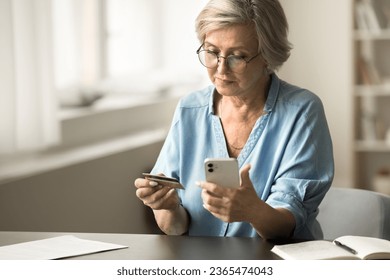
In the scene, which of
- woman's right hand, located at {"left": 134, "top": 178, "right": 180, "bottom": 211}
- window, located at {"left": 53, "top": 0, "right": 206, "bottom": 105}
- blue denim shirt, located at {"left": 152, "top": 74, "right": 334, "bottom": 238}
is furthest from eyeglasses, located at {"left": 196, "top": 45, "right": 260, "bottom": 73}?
window, located at {"left": 53, "top": 0, "right": 206, "bottom": 105}

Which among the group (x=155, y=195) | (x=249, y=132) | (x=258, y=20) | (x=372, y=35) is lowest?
(x=155, y=195)

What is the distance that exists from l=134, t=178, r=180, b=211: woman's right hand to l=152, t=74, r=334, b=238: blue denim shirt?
0.10 meters

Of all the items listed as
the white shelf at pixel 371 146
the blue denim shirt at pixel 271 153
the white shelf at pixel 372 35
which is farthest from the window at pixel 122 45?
the blue denim shirt at pixel 271 153

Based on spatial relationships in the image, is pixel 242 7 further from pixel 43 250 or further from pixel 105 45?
pixel 105 45

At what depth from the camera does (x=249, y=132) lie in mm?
1733

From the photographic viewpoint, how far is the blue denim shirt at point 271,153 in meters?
1.62

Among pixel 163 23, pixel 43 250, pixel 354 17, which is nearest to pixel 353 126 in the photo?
pixel 354 17

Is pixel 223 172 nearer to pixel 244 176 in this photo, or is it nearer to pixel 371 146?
pixel 244 176

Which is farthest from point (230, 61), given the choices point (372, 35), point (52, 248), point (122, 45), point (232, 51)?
point (372, 35)

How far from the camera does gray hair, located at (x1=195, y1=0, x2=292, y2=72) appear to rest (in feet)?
5.37

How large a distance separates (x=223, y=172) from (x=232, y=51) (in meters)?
0.36

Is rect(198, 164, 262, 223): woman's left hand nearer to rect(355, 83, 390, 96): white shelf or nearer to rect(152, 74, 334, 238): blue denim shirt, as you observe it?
rect(152, 74, 334, 238): blue denim shirt

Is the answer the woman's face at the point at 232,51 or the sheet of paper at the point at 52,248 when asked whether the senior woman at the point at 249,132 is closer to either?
the woman's face at the point at 232,51

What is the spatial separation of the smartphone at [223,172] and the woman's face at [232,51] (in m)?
0.30
